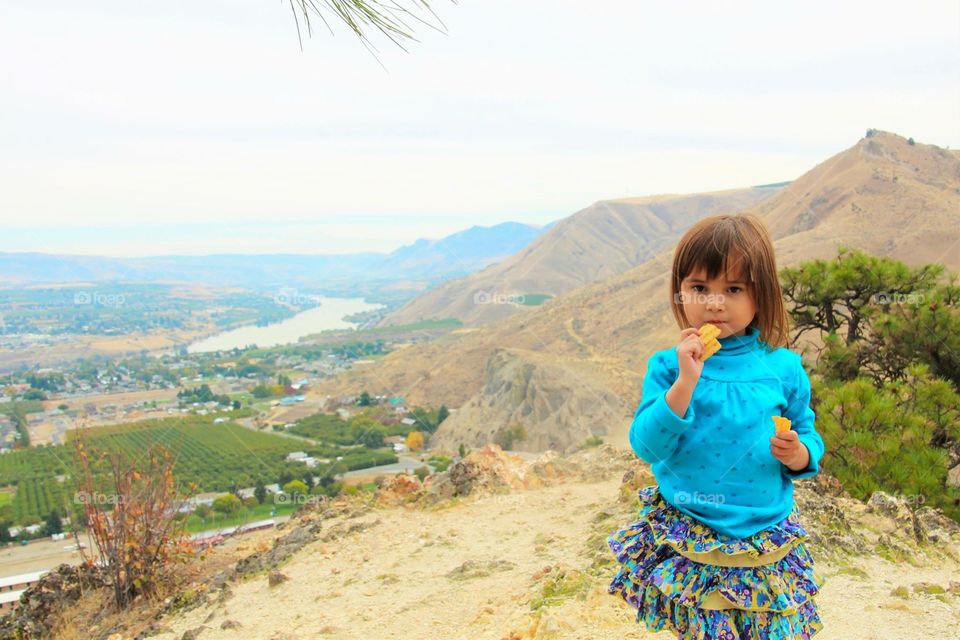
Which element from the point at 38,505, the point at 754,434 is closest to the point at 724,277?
the point at 754,434

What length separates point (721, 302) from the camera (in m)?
1.94

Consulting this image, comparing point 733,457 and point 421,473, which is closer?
point 733,457

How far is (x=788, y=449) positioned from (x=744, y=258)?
55 cm

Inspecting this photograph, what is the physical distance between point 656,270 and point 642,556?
165ft

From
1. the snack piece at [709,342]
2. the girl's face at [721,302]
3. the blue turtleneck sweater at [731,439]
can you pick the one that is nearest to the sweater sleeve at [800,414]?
the blue turtleneck sweater at [731,439]

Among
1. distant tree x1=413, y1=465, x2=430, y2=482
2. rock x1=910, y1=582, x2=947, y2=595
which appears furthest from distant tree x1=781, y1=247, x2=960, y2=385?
distant tree x1=413, y1=465, x2=430, y2=482

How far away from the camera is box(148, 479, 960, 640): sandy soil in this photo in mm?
3785

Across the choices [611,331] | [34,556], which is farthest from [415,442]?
[34,556]

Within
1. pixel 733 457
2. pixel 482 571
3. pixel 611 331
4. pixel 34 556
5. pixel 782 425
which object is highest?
pixel 782 425

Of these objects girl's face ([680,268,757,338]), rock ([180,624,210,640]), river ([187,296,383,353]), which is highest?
girl's face ([680,268,757,338])

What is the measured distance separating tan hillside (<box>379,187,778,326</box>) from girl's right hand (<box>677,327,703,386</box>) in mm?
66086

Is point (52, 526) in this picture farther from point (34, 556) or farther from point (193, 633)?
point (193, 633)

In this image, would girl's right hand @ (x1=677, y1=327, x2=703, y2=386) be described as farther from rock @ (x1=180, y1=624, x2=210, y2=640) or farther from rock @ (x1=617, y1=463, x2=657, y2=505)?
rock @ (x1=180, y1=624, x2=210, y2=640)

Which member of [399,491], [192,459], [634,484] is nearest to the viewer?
[634,484]
